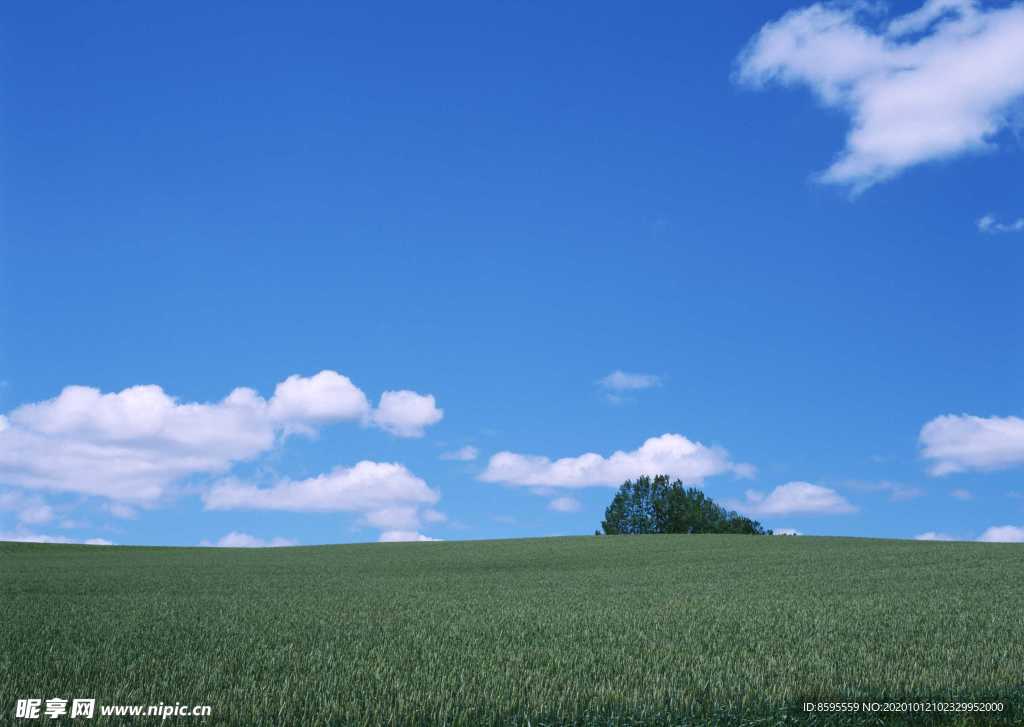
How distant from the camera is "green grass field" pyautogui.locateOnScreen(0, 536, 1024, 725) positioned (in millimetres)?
6375

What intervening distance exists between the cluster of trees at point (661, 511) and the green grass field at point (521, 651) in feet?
288

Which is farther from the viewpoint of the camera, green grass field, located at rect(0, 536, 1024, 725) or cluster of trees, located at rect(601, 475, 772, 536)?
cluster of trees, located at rect(601, 475, 772, 536)

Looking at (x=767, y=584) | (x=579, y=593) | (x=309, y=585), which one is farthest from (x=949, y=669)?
(x=309, y=585)

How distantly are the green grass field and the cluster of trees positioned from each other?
87733 mm

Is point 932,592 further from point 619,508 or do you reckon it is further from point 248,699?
point 619,508

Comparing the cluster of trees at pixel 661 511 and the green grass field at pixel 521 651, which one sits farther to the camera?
the cluster of trees at pixel 661 511

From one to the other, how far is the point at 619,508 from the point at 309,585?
89.8 m

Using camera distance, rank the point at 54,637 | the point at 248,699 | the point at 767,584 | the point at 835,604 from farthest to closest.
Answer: the point at 767,584, the point at 835,604, the point at 54,637, the point at 248,699

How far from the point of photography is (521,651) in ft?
28.7

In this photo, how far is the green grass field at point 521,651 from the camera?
6.38 m

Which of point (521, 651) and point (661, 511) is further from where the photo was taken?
point (661, 511)

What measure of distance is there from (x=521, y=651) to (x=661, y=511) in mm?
102519

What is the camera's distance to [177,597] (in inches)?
706

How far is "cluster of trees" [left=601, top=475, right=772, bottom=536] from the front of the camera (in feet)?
346
